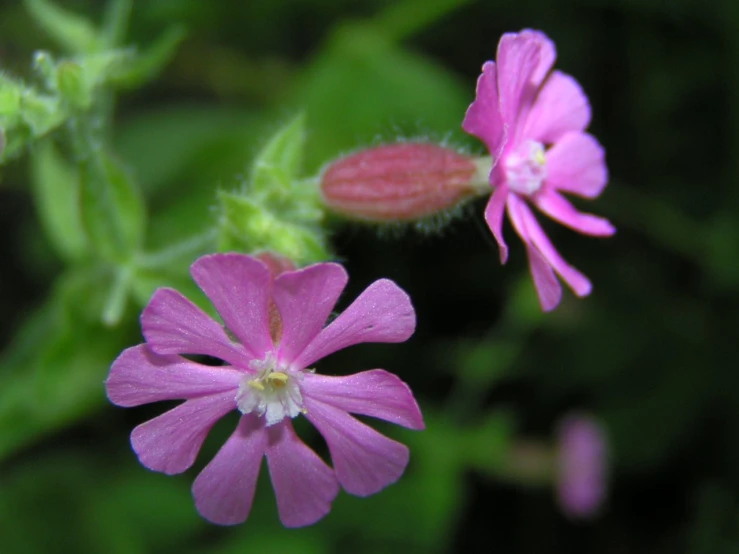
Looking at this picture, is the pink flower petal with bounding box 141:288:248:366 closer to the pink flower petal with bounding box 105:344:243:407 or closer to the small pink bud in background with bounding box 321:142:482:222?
the pink flower petal with bounding box 105:344:243:407

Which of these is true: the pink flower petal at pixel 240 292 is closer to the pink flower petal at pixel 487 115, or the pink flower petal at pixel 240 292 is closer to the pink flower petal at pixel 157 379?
the pink flower petal at pixel 157 379

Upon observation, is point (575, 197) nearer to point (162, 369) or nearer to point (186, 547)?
point (186, 547)

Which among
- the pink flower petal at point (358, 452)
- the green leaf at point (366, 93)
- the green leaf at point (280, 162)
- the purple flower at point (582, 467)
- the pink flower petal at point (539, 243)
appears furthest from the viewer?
the purple flower at point (582, 467)

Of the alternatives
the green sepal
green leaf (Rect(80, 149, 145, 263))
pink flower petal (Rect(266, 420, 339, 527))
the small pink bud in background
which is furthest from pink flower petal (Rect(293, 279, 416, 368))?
green leaf (Rect(80, 149, 145, 263))

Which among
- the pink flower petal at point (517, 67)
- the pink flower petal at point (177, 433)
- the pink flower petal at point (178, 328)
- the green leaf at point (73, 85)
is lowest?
the pink flower petal at point (177, 433)

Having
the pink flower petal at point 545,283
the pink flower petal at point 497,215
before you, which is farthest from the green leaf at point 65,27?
the pink flower petal at point 545,283
